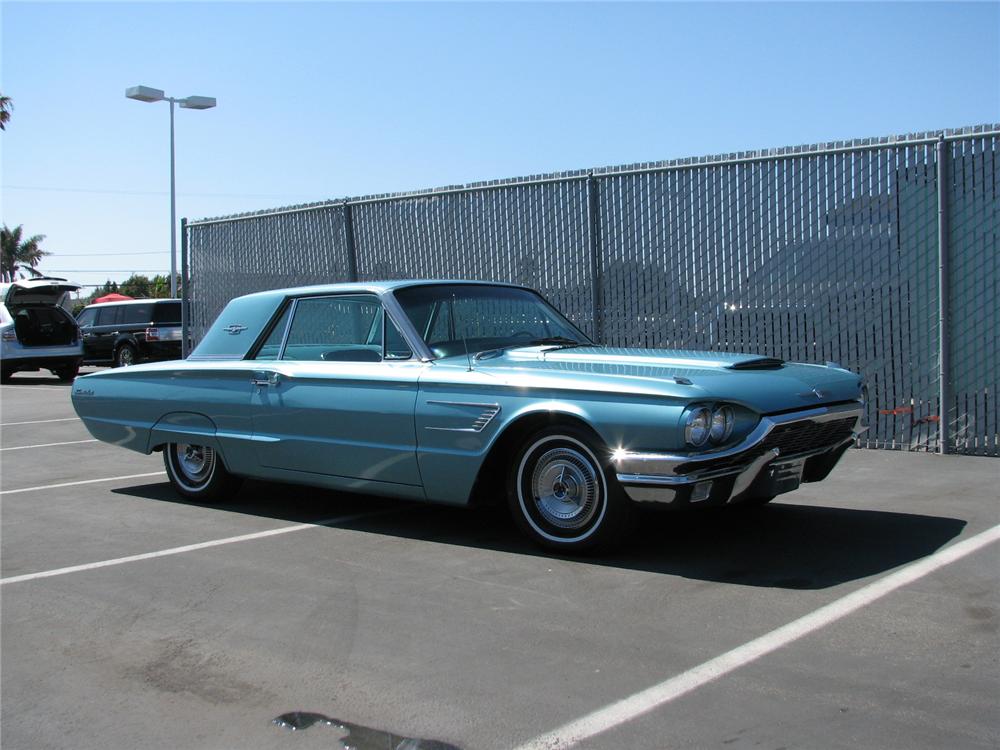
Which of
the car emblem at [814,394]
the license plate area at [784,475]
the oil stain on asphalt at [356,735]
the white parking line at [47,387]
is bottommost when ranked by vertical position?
the oil stain on asphalt at [356,735]

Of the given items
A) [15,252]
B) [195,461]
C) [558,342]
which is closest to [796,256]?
[558,342]

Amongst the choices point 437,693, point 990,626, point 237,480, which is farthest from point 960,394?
point 437,693

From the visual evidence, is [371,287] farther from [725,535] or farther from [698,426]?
[725,535]

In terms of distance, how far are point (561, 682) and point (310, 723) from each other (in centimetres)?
86

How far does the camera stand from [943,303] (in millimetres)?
8164

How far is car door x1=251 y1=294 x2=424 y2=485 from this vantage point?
568 centimetres

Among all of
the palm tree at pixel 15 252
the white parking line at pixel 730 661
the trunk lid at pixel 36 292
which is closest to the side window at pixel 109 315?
the trunk lid at pixel 36 292

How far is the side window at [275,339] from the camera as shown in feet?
21.5

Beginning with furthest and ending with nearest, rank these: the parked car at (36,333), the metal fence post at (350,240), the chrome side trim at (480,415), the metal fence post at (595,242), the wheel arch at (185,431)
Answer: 1. the parked car at (36,333)
2. the metal fence post at (350,240)
3. the metal fence post at (595,242)
4. the wheel arch at (185,431)
5. the chrome side trim at (480,415)

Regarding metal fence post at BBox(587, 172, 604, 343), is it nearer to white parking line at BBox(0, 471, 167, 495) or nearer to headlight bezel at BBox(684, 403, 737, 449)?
white parking line at BBox(0, 471, 167, 495)

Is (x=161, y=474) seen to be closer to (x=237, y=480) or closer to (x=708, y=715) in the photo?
(x=237, y=480)

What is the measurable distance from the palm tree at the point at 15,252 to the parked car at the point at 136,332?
1983 inches

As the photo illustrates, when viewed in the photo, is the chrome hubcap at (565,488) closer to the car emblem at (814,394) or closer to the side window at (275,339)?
the car emblem at (814,394)

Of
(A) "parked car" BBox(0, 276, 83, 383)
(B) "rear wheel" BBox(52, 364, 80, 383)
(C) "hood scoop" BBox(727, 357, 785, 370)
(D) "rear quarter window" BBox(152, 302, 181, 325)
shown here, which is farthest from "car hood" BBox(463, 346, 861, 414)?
(D) "rear quarter window" BBox(152, 302, 181, 325)
